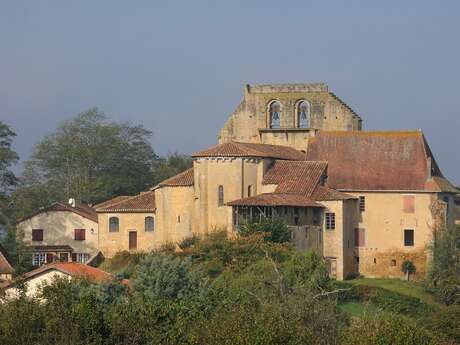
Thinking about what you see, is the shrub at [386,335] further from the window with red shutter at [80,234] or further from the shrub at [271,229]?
the window with red shutter at [80,234]

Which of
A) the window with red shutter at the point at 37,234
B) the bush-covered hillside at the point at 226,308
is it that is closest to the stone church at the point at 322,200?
the bush-covered hillside at the point at 226,308

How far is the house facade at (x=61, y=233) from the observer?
83000mm

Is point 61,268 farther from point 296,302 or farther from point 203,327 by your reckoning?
point 203,327

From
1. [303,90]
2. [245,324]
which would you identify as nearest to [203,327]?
[245,324]

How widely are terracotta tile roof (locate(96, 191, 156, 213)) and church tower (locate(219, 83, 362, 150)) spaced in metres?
7.63

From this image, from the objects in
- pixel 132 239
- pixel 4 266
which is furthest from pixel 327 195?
pixel 4 266

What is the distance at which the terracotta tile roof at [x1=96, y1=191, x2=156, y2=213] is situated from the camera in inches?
3098

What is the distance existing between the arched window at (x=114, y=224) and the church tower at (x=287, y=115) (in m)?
9.43

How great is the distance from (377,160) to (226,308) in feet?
94.8

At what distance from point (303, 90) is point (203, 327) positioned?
42.0m

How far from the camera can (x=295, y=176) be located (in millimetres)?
74438

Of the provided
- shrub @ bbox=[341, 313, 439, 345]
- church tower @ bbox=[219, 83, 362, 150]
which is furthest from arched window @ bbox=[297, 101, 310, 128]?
shrub @ bbox=[341, 313, 439, 345]

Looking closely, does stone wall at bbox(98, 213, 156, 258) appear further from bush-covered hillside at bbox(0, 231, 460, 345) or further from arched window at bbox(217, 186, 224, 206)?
bush-covered hillside at bbox(0, 231, 460, 345)

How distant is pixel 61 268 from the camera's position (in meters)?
64.2
